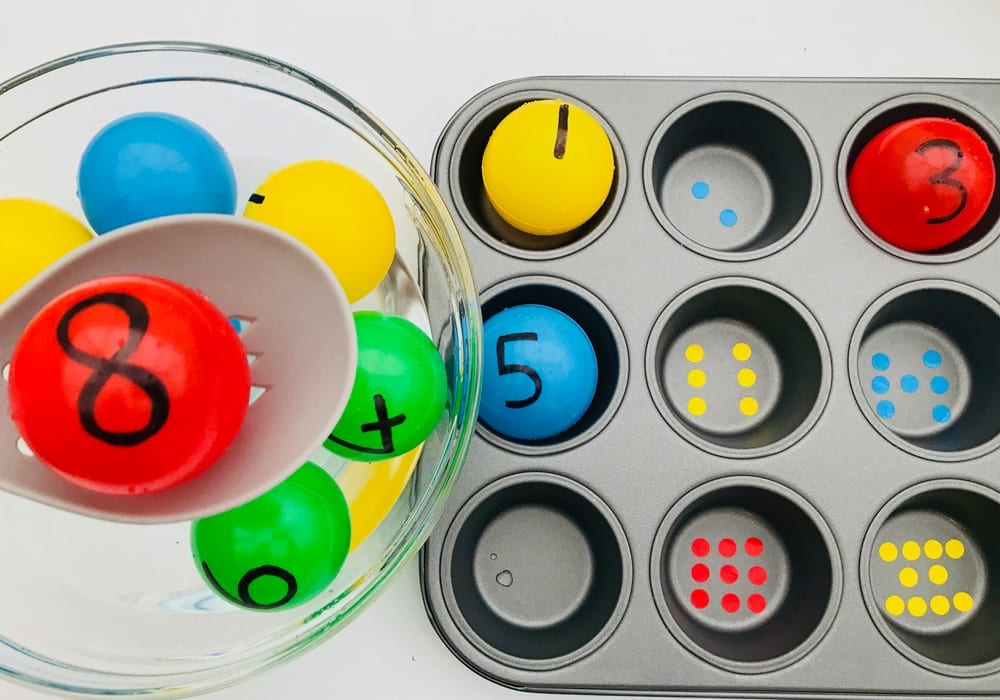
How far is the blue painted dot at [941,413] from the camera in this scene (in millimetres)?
757

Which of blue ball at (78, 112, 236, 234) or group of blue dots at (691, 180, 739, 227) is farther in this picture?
group of blue dots at (691, 180, 739, 227)

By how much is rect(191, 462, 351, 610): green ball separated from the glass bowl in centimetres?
4

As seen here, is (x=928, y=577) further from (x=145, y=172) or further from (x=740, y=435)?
(x=145, y=172)

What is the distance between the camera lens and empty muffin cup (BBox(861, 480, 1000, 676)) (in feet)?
2.34

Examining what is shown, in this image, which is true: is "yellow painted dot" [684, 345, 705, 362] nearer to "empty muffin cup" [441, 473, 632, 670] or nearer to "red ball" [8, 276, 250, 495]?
"empty muffin cup" [441, 473, 632, 670]

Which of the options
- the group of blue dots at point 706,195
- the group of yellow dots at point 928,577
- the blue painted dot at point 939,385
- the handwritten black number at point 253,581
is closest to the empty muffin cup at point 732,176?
the group of blue dots at point 706,195

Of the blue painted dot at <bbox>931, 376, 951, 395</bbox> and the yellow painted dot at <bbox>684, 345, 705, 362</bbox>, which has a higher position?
the blue painted dot at <bbox>931, 376, 951, 395</bbox>

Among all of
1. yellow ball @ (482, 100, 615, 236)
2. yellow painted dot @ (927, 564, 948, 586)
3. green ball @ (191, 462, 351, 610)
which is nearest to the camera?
green ball @ (191, 462, 351, 610)

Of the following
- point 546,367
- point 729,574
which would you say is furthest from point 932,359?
point 546,367

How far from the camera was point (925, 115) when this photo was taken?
728 millimetres

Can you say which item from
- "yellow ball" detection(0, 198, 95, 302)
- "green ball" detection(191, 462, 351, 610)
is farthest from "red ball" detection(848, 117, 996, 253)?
"yellow ball" detection(0, 198, 95, 302)

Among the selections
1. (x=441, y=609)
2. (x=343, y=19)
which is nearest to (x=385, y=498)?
(x=441, y=609)

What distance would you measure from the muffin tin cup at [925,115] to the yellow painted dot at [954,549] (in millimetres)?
273

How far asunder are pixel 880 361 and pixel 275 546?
59 centimetres
